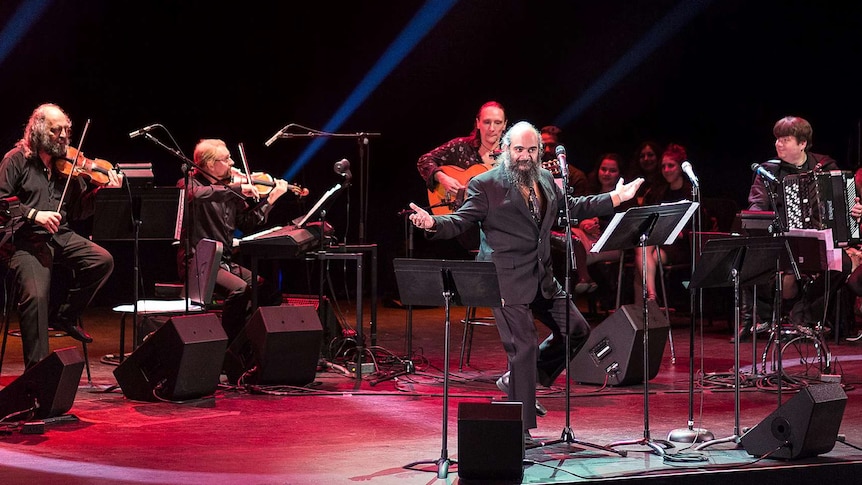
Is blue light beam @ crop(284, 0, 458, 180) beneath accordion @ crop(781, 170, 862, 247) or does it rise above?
above

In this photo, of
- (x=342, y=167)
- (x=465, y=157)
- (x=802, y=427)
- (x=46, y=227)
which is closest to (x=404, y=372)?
(x=342, y=167)

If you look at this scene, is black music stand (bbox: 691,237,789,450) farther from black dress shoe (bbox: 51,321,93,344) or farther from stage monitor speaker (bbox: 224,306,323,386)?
black dress shoe (bbox: 51,321,93,344)

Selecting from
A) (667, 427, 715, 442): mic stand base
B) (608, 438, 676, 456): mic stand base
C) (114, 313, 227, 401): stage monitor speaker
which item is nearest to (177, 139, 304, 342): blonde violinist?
(114, 313, 227, 401): stage monitor speaker

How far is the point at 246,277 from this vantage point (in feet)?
26.2

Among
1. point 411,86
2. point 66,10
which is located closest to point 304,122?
point 411,86

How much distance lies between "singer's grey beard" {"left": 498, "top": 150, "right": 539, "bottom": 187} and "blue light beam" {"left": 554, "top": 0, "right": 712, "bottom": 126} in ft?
20.7

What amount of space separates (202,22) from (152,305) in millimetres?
3826

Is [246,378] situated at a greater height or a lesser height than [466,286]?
lesser

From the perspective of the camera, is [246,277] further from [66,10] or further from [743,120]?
[743,120]

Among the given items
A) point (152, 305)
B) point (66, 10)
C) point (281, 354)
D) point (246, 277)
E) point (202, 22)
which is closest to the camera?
point (281, 354)

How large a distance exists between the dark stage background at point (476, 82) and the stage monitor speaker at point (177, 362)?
4.18m

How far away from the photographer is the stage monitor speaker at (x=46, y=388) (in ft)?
18.1

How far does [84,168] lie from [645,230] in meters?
3.77

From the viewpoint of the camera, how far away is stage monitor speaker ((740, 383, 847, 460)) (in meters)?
4.73
